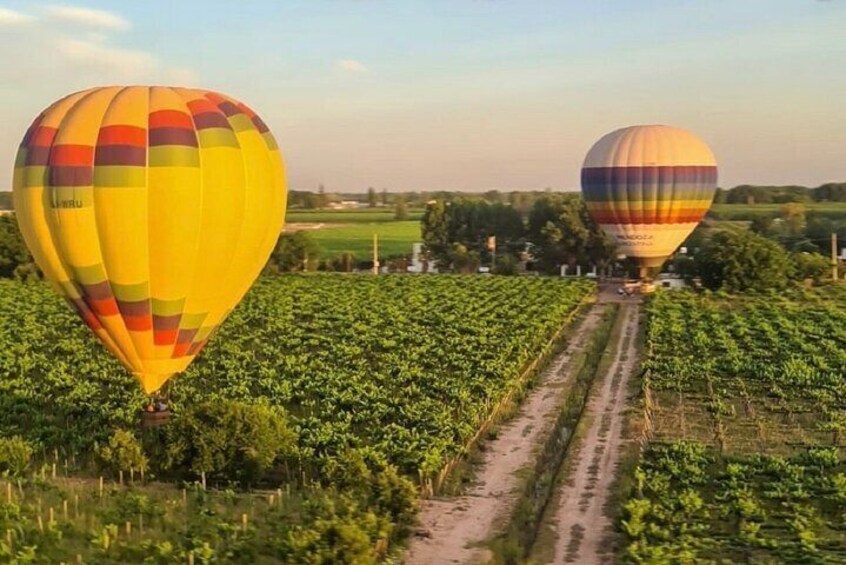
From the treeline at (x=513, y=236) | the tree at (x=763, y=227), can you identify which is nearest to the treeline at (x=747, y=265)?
the treeline at (x=513, y=236)

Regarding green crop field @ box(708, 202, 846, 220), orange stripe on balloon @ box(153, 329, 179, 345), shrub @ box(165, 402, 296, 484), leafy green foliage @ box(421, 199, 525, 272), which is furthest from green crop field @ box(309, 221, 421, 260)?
shrub @ box(165, 402, 296, 484)

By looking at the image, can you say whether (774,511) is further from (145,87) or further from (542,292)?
(542,292)

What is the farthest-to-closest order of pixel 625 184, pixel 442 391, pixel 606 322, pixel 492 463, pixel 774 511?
pixel 625 184 < pixel 606 322 < pixel 442 391 < pixel 492 463 < pixel 774 511

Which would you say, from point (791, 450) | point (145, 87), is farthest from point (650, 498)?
point (145, 87)

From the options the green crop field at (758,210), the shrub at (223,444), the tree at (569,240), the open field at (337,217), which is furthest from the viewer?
the open field at (337,217)

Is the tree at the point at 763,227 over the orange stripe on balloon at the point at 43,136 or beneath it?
beneath

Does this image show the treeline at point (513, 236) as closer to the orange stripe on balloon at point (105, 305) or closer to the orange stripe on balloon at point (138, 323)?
the orange stripe on balloon at point (138, 323)

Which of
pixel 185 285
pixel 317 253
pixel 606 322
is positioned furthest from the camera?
pixel 317 253
